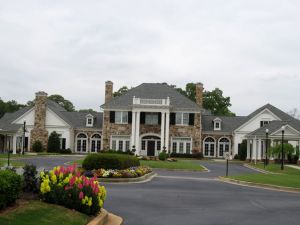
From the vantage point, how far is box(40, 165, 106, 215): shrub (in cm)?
1115

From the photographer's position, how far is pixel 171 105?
61.0 metres

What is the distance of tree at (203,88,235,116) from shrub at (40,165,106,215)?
270 ft

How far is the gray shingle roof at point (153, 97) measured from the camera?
61278mm

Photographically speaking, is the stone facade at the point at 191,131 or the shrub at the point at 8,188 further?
the stone facade at the point at 191,131

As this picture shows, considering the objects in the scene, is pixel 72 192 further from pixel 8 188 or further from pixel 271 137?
pixel 271 137

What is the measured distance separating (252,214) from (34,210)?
6416mm

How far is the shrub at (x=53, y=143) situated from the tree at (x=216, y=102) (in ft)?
126

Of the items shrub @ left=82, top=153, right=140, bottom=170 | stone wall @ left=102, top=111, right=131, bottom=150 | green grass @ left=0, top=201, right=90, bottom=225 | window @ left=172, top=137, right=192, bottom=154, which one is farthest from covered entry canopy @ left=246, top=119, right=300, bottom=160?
green grass @ left=0, top=201, right=90, bottom=225

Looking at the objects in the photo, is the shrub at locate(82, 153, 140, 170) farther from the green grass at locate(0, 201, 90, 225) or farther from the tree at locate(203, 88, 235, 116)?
the tree at locate(203, 88, 235, 116)

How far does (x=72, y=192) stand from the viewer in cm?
1127

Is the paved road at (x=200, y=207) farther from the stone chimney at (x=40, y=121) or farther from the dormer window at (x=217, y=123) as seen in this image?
the stone chimney at (x=40, y=121)

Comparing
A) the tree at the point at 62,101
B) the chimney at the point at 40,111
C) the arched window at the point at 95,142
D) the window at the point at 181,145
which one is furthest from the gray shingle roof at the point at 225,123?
the tree at the point at 62,101

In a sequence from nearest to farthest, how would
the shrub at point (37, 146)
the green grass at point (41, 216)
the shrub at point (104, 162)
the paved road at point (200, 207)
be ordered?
the green grass at point (41, 216) < the paved road at point (200, 207) < the shrub at point (104, 162) < the shrub at point (37, 146)

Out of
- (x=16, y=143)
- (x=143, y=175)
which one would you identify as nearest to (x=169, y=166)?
(x=143, y=175)
